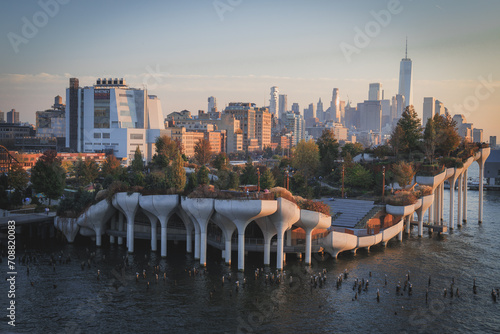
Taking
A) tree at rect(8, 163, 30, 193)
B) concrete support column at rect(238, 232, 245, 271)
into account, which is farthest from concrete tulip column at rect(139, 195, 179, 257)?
tree at rect(8, 163, 30, 193)

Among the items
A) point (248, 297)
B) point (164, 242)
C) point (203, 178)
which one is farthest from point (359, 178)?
point (248, 297)

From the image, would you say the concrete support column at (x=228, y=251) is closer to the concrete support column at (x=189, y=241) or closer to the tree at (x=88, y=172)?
the concrete support column at (x=189, y=241)

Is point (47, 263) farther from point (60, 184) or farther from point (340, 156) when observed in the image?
point (340, 156)

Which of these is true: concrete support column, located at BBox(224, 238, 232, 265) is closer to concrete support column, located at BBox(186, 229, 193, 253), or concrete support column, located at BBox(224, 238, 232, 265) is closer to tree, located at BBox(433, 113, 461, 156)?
concrete support column, located at BBox(186, 229, 193, 253)

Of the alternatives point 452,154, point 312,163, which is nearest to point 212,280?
point 312,163

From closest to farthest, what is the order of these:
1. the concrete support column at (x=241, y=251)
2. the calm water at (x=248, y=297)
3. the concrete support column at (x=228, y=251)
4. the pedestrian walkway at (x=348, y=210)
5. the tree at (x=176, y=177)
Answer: the calm water at (x=248, y=297) < the concrete support column at (x=241, y=251) < the concrete support column at (x=228, y=251) < the tree at (x=176, y=177) < the pedestrian walkway at (x=348, y=210)

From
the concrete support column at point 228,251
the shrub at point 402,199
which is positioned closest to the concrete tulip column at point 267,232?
the concrete support column at point 228,251
